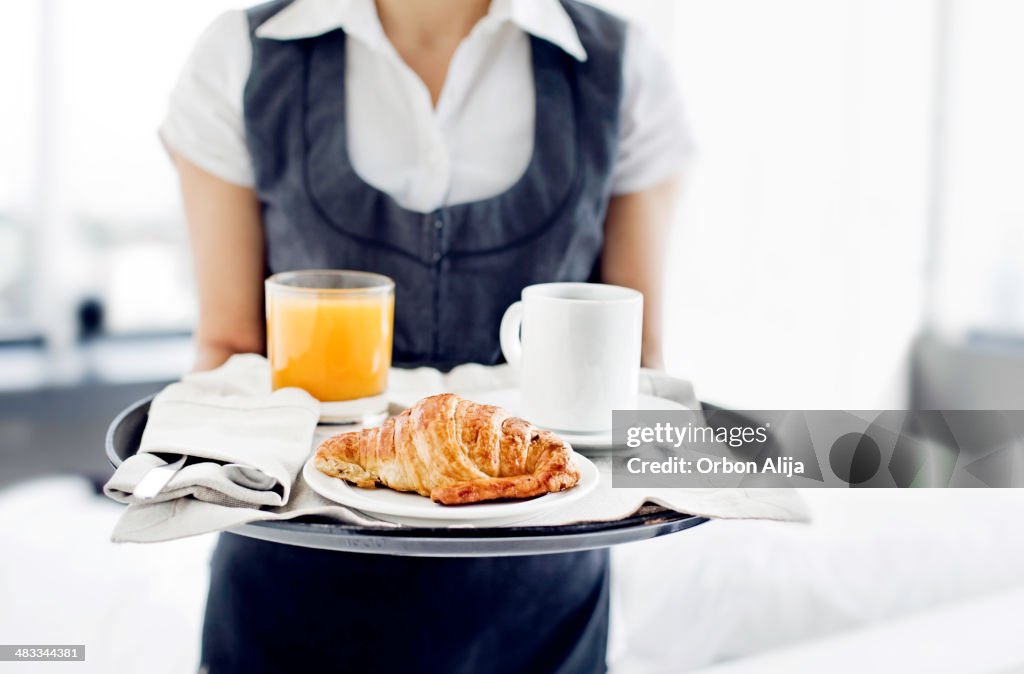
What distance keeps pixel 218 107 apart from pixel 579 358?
0.56 m

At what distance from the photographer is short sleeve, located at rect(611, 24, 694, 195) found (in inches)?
38.8

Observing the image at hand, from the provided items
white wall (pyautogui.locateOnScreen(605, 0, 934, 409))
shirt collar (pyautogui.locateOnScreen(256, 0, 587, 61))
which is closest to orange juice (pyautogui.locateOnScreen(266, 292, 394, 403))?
shirt collar (pyautogui.locateOnScreen(256, 0, 587, 61))

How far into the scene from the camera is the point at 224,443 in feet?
1.77

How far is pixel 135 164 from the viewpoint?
2.29 m

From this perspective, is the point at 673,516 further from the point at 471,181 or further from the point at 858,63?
the point at 858,63

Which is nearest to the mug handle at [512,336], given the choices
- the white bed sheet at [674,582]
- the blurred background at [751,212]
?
the white bed sheet at [674,582]

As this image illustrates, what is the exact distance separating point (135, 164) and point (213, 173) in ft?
5.07

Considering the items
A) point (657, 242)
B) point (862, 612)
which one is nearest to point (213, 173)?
point (657, 242)

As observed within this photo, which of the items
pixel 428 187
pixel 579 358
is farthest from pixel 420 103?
pixel 579 358

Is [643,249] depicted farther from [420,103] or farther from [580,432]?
[580,432]

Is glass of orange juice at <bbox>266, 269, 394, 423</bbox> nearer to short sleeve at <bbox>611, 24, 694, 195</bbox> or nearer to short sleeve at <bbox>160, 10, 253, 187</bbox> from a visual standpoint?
short sleeve at <bbox>160, 10, 253, 187</bbox>

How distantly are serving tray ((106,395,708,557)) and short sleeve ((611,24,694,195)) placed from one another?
23.4 inches

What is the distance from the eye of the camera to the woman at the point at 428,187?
0.86 meters

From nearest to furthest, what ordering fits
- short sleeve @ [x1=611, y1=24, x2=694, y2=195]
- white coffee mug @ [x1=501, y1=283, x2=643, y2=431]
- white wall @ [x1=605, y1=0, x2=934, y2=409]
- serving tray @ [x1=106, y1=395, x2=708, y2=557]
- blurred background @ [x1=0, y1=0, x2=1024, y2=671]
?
serving tray @ [x1=106, y1=395, x2=708, y2=557], white coffee mug @ [x1=501, y1=283, x2=643, y2=431], short sleeve @ [x1=611, y1=24, x2=694, y2=195], blurred background @ [x1=0, y1=0, x2=1024, y2=671], white wall @ [x1=605, y1=0, x2=934, y2=409]
